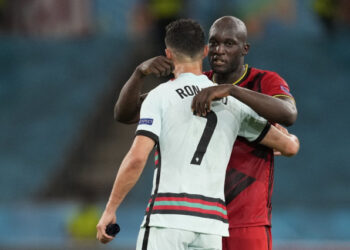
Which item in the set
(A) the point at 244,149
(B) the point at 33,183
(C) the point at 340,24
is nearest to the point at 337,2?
(C) the point at 340,24

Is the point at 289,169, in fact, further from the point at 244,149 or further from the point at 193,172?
the point at 193,172

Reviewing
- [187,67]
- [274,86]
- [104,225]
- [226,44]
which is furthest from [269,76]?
[104,225]

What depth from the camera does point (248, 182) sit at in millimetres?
4266

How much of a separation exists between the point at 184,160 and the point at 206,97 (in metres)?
0.32

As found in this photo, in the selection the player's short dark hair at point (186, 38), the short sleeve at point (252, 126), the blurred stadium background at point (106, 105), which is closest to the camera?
the player's short dark hair at point (186, 38)

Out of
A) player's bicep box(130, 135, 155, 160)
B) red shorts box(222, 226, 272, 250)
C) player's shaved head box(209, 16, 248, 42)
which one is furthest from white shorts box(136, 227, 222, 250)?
player's shaved head box(209, 16, 248, 42)

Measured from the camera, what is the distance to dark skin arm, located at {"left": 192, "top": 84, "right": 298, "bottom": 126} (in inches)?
142

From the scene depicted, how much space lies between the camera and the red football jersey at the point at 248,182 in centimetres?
425

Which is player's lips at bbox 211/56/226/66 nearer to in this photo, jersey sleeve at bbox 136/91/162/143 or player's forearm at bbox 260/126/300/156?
player's forearm at bbox 260/126/300/156

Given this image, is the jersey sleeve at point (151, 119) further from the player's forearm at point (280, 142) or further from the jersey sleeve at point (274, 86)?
the jersey sleeve at point (274, 86)

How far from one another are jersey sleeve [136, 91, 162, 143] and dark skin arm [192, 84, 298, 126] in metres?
0.18

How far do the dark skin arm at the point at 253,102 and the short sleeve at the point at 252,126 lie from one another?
0.12 m

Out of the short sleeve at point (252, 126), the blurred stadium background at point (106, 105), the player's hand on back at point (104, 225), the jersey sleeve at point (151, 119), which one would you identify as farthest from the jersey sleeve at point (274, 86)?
the blurred stadium background at point (106, 105)

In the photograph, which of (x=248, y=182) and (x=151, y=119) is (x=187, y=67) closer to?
(x=151, y=119)
